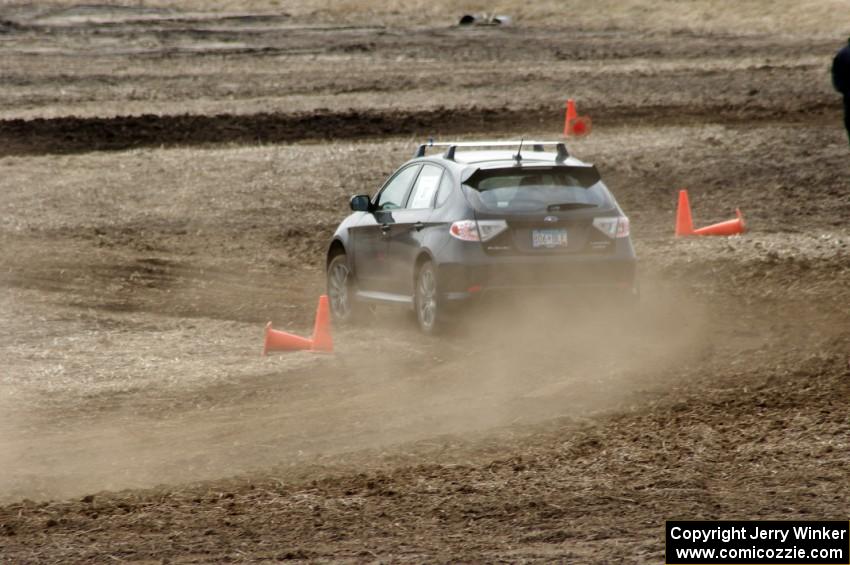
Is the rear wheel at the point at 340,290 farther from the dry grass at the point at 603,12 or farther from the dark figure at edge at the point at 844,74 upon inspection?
the dry grass at the point at 603,12

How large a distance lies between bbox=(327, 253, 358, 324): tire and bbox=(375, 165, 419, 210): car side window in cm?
79

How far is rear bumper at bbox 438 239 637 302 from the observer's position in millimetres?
13914

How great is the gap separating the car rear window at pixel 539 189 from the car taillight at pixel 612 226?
16 centimetres

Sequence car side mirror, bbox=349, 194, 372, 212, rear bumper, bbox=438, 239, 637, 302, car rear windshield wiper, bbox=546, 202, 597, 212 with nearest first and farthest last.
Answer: rear bumper, bbox=438, 239, 637, 302 < car rear windshield wiper, bbox=546, 202, 597, 212 < car side mirror, bbox=349, 194, 372, 212

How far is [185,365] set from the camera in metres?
13.5

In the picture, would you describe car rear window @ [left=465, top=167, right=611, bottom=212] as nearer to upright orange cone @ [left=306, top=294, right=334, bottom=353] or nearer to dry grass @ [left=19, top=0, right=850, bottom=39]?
upright orange cone @ [left=306, top=294, right=334, bottom=353]

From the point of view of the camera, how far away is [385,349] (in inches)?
555

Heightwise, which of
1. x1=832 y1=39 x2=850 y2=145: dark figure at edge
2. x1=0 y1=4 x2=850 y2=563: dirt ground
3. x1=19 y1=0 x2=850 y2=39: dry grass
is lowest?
x1=0 y1=4 x2=850 y2=563: dirt ground

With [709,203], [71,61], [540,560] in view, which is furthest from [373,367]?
[71,61]

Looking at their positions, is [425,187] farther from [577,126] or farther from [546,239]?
[577,126]

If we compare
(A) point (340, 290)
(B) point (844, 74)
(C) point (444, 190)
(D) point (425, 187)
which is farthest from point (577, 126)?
(B) point (844, 74)

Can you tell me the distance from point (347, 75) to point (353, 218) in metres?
24.9

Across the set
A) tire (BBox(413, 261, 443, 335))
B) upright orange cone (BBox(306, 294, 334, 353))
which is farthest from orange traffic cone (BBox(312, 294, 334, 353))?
tire (BBox(413, 261, 443, 335))

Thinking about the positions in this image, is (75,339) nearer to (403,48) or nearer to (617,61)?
(617,61)
